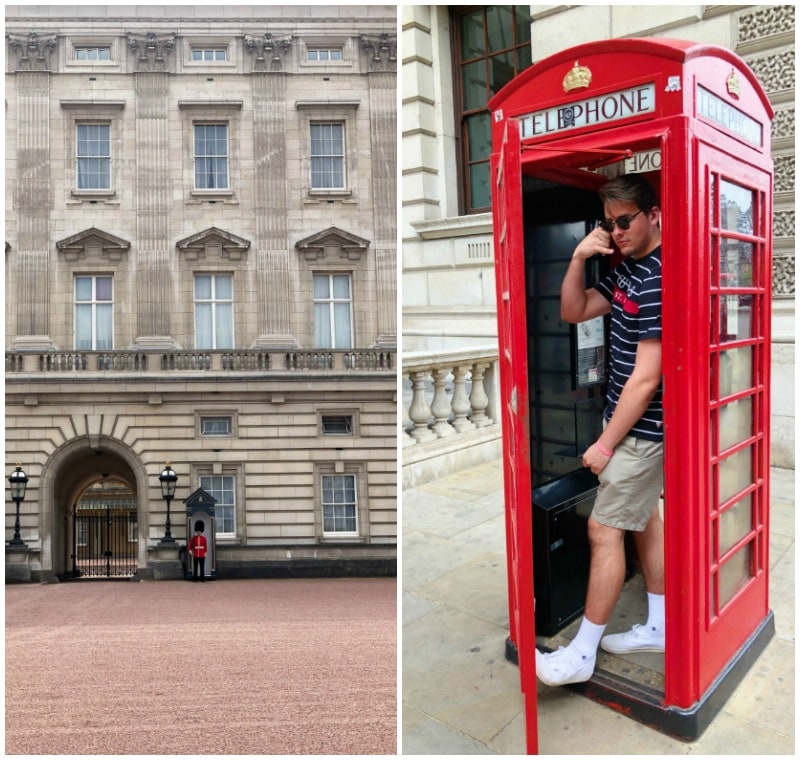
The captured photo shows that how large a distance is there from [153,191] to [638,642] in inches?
567

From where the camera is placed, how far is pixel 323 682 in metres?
6.54

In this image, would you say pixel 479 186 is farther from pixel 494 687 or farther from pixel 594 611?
pixel 494 687

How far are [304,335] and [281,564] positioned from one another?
483 cm

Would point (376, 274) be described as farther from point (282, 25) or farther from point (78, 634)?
point (78, 634)

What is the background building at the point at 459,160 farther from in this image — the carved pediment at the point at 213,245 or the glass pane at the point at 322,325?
the carved pediment at the point at 213,245

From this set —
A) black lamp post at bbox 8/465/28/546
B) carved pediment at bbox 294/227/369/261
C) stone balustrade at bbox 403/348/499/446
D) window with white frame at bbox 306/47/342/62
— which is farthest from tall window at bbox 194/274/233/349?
stone balustrade at bbox 403/348/499/446

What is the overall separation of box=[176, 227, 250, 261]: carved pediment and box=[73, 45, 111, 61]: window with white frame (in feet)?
13.3

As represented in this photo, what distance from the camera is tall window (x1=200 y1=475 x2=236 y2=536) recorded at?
15.1 meters

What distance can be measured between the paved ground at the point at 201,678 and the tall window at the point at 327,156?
8.47 metres

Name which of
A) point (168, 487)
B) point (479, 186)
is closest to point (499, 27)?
point (479, 186)

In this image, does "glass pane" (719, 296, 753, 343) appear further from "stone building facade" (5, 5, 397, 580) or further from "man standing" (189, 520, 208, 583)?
"man standing" (189, 520, 208, 583)

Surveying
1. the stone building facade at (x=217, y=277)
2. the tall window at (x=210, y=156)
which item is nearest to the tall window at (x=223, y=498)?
the stone building facade at (x=217, y=277)

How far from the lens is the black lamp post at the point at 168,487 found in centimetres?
1470

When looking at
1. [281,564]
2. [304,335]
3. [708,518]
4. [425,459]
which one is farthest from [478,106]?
[281,564]
